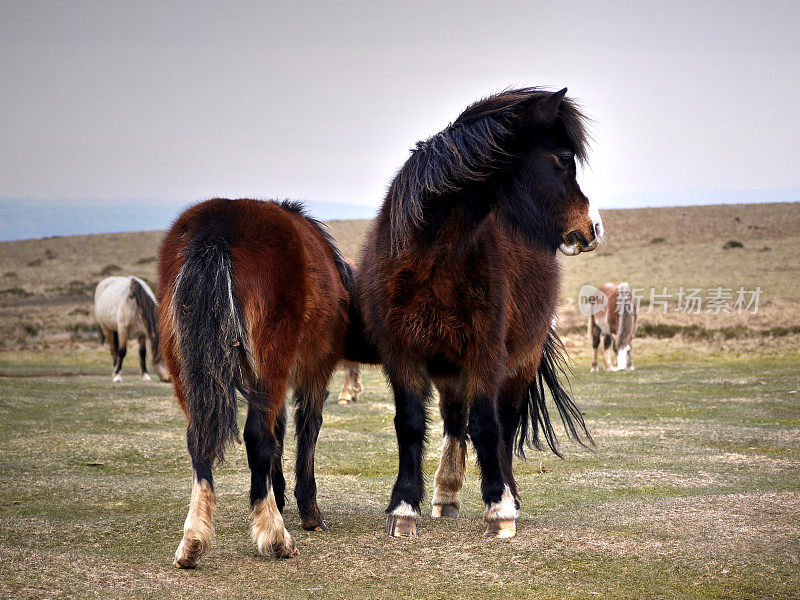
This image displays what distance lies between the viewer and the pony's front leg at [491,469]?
484 centimetres

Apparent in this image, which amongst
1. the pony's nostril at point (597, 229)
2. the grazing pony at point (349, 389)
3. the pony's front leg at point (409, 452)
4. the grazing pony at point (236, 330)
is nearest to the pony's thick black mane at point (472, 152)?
the pony's nostril at point (597, 229)

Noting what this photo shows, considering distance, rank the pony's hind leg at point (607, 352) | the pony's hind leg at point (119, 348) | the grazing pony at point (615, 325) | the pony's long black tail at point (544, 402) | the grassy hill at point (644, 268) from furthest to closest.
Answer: the grassy hill at point (644, 268) → the pony's hind leg at point (607, 352) → the grazing pony at point (615, 325) → the pony's hind leg at point (119, 348) → the pony's long black tail at point (544, 402)

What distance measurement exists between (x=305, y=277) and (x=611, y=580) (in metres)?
2.51

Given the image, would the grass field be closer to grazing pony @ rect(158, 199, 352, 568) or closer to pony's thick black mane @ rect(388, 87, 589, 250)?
grazing pony @ rect(158, 199, 352, 568)

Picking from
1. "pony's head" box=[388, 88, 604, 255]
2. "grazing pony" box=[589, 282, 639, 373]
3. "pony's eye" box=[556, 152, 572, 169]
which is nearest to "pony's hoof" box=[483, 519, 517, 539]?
"pony's head" box=[388, 88, 604, 255]

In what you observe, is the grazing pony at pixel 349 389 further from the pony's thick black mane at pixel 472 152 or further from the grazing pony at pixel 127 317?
the pony's thick black mane at pixel 472 152

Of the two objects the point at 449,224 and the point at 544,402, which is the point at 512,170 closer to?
the point at 449,224

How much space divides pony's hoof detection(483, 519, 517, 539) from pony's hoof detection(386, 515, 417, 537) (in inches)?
18.7

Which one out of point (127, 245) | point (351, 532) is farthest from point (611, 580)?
point (127, 245)

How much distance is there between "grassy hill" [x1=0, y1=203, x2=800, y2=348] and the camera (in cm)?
2758

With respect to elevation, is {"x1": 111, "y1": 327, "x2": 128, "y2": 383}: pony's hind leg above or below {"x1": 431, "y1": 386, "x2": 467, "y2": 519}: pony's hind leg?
below

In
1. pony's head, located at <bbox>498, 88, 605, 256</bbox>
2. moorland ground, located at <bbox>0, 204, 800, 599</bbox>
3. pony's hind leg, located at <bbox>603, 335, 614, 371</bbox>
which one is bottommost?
pony's hind leg, located at <bbox>603, 335, 614, 371</bbox>

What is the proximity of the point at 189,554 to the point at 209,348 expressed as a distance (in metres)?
1.13

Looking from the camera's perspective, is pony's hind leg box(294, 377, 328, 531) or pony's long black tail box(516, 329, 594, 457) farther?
pony's long black tail box(516, 329, 594, 457)
